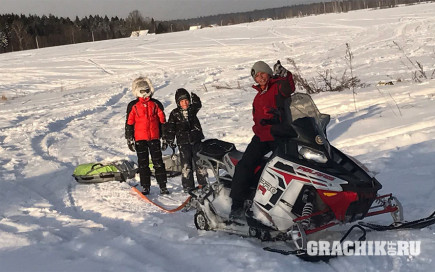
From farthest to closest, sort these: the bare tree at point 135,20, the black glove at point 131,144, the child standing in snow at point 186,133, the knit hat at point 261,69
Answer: the bare tree at point 135,20 → the black glove at point 131,144 → the child standing in snow at point 186,133 → the knit hat at point 261,69

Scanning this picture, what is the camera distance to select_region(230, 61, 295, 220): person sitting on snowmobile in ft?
13.5

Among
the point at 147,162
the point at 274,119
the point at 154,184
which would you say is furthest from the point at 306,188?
the point at 154,184

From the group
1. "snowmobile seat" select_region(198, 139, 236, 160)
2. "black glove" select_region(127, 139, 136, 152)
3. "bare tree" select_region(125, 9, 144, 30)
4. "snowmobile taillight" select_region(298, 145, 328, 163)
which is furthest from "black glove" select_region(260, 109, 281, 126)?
"bare tree" select_region(125, 9, 144, 30)

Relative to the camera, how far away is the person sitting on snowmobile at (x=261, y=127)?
4129 millimetres

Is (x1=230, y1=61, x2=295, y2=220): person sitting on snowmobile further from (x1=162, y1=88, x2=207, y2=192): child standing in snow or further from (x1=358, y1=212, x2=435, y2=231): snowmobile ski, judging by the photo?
(x1=162, y1=88, x2=207, y2=192): child standing in snow

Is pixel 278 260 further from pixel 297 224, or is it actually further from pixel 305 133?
pixel 305 133

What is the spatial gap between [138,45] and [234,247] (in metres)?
41.3

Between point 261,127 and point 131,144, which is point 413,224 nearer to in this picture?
point 261,127

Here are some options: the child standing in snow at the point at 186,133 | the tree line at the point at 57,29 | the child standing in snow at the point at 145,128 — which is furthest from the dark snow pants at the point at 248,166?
the tree line at the point at 57,29

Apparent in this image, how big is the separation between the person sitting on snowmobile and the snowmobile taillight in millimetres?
431

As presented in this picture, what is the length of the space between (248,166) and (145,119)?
2.65 m

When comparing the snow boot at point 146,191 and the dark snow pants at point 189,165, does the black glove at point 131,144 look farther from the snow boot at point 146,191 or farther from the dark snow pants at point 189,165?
the dark snow pants at point 189,165

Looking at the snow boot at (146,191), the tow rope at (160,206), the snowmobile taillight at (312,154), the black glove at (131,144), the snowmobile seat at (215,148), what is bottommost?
the snow boot at (146,191)

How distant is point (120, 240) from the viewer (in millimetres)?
4395
